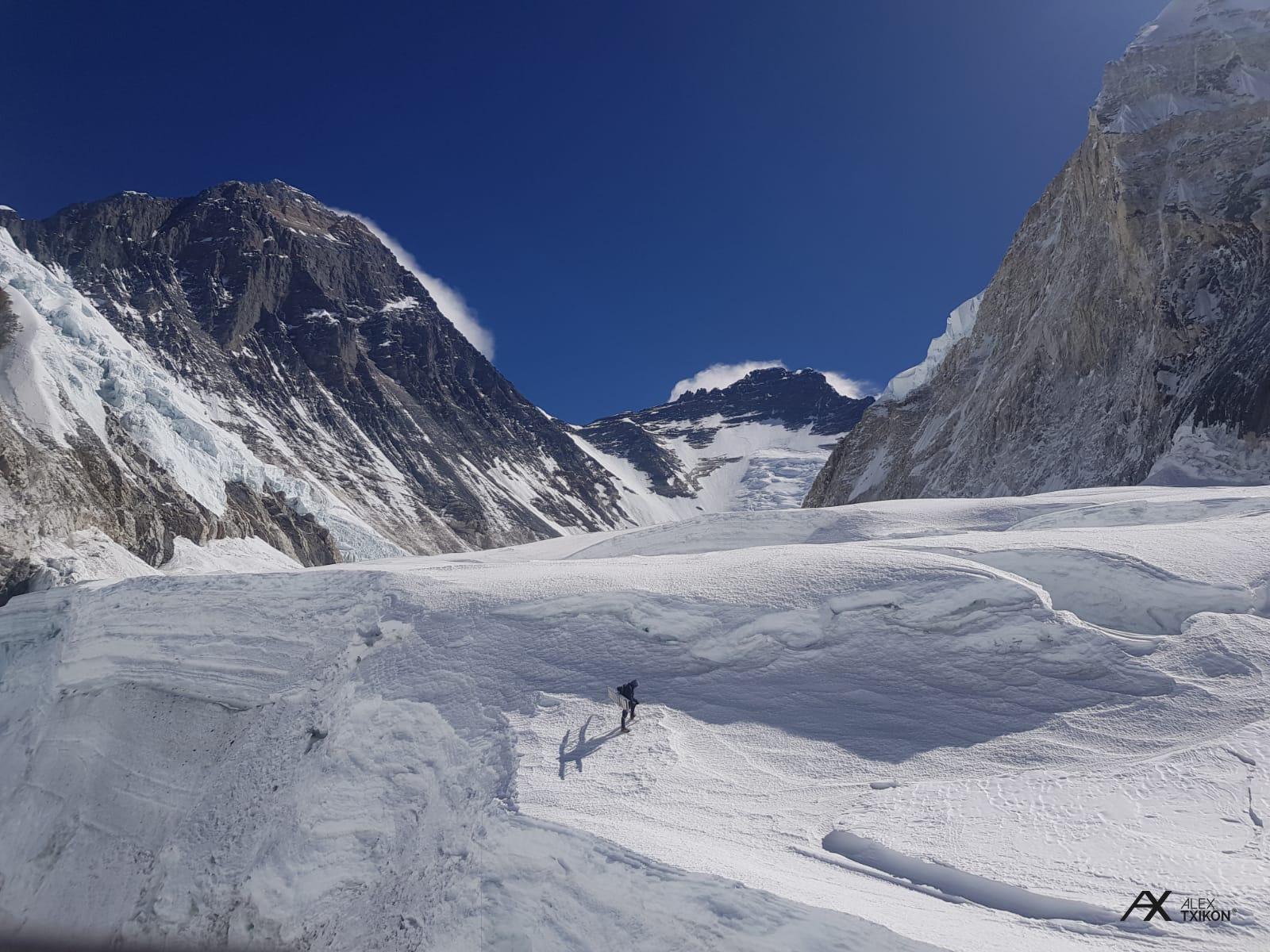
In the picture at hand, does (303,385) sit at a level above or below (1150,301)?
above

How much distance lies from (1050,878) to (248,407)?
104936 millimetres

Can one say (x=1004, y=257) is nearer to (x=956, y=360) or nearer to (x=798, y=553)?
(x=956, y=360)

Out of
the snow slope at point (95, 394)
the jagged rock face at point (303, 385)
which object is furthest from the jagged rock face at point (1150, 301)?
the jagged rock face at point (303, 385)

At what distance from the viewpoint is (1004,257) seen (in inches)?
2080

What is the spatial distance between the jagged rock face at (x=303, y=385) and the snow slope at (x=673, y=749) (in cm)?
3434

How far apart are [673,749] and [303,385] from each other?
11297cm

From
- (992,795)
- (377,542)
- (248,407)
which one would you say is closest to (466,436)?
(248,407)

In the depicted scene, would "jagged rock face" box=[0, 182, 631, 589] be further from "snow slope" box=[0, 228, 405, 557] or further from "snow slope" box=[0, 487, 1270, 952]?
"snow slope" box=[0, 487, 1270, 952]

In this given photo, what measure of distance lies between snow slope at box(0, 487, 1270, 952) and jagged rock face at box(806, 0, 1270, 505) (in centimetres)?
1634

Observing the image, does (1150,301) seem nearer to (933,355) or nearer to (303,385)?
(933,355)

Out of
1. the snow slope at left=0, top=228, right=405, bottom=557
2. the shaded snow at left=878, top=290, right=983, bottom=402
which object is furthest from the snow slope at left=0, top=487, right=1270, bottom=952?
the shaded snow at left=878, top=290, right=983, bottom=402

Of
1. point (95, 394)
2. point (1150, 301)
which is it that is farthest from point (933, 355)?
point (95, 394)

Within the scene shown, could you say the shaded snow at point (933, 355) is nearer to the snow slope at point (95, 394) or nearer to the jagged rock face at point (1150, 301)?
the jagged rock face at point (1150, 301)

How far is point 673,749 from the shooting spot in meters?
8.66
